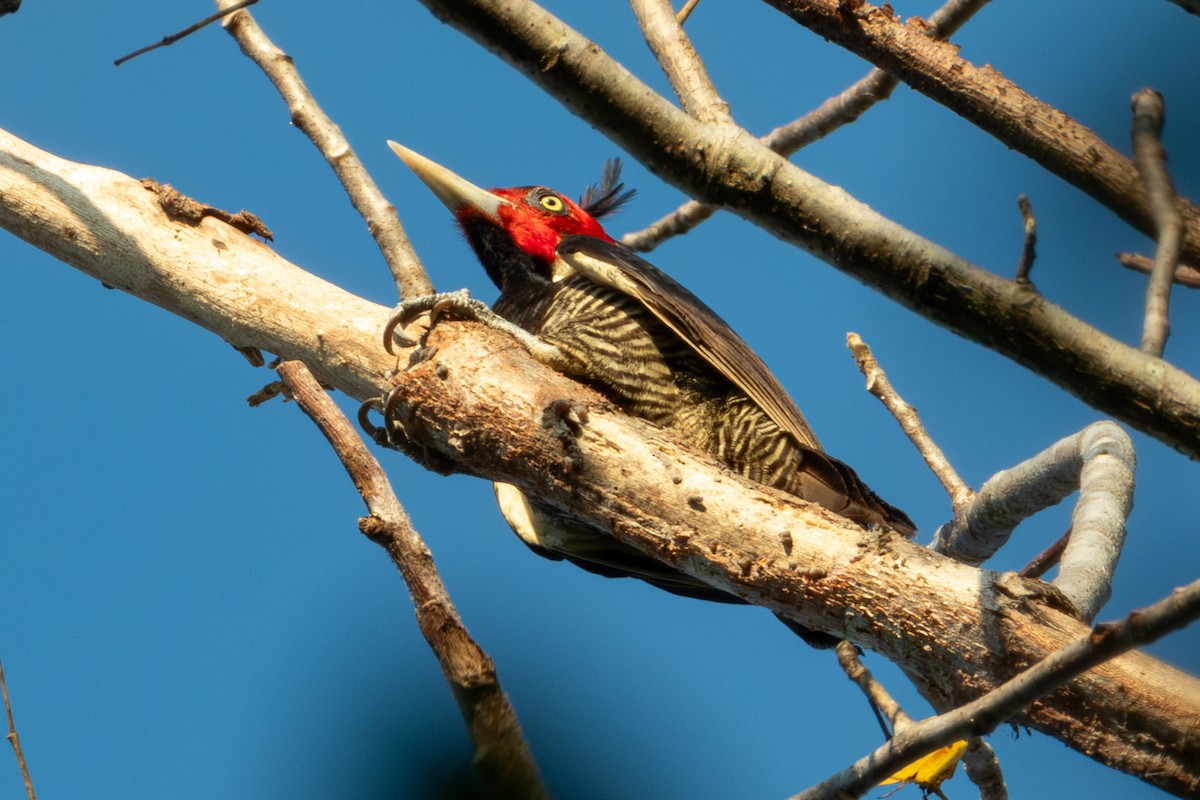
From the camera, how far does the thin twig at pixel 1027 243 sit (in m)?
1.58

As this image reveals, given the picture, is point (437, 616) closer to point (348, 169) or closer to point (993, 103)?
point (993, 103)

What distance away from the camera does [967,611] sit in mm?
2676

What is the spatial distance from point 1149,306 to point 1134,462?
220cm

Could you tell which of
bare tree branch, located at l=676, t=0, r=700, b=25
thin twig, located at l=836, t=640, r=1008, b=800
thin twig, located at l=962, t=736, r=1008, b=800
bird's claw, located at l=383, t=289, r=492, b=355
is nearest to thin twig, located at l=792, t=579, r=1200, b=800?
thin twig, located at l=836, t=640, r=1008, b=800

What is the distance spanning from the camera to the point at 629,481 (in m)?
3.12

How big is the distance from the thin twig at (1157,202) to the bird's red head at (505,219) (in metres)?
3.55

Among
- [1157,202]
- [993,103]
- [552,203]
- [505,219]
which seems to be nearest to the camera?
[1157,202]

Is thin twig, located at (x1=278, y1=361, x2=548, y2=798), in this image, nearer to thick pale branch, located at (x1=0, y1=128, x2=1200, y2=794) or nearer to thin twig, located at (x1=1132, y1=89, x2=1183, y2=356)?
thick pale branch, located at (x1=0, y1=128, x2=1200, y2=794)

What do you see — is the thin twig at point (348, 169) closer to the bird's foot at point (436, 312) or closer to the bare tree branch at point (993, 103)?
the bird's foot at point (436, 312)

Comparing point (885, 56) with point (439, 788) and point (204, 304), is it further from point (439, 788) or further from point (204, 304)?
point (204, 304)

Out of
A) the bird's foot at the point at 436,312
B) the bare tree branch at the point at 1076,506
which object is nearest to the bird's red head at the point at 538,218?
the bird's foot at the point at 436,312

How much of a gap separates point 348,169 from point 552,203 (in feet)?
5.57

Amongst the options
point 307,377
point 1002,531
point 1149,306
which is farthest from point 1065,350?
point 1002,531

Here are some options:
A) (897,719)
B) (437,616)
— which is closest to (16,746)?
(437,616)
